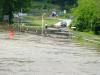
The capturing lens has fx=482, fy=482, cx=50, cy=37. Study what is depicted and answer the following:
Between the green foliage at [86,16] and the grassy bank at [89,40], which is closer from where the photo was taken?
the grassy bank at [89,40]

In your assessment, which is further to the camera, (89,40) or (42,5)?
(42,5)

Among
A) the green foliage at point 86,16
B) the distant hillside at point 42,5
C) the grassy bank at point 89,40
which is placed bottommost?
the grassy bank at point 89,40

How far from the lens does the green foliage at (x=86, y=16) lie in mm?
59003

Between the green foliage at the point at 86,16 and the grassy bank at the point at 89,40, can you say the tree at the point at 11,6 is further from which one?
the grassy bank at the point at 89,40

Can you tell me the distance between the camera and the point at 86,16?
63.6 metres

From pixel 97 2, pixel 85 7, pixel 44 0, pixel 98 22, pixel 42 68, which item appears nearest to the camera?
pixel 42 68

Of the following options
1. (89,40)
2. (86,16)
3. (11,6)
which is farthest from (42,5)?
(89,40)

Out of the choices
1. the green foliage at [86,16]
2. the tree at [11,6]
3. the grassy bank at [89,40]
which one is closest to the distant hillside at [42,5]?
the tree at [11,6]

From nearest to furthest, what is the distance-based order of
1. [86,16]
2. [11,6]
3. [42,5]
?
[86,16], [11,6], [42,5]

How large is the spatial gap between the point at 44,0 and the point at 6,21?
271 feet

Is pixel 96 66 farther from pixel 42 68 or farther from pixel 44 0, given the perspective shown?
pixel 44 0

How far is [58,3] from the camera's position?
6806 inches

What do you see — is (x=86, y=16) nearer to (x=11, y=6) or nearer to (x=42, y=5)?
(x=11, y=6)

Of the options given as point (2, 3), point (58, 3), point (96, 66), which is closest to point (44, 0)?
point (58, 3)
